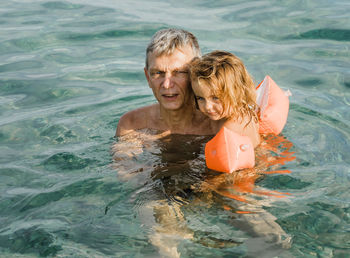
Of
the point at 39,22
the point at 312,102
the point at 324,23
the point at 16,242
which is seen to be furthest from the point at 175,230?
the point at 39,22

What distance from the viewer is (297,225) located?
3.61m

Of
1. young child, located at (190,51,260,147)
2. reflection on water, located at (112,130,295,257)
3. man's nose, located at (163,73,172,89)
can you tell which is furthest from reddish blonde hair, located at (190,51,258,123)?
reflection on water, located at (112,130,295,257)

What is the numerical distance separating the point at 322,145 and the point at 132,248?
248 cm

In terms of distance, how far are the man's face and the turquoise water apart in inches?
22.5

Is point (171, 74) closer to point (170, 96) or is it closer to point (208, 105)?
point (170, 96)

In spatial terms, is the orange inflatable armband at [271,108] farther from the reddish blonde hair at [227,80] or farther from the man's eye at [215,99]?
the man's eye at [215,99]

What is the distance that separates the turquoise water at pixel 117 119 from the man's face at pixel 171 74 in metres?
0.57

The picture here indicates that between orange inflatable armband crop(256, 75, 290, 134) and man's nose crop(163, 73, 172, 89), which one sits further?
orange inflatable armband crop(256, 75, 290, 134)

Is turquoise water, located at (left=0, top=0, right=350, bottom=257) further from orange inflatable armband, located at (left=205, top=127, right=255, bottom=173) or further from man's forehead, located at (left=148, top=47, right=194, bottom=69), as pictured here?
man's forehead, located at (left=148, top=47, right=194, bottom=69)

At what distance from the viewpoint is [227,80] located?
4250 millimetres

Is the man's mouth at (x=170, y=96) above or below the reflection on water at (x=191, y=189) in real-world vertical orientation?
above

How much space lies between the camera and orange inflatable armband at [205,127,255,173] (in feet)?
13.3

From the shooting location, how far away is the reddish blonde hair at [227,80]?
4.23 meters

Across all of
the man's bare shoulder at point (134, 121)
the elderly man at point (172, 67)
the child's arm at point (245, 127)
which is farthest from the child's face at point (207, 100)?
the man's bare shoulder at point (134, 121)
